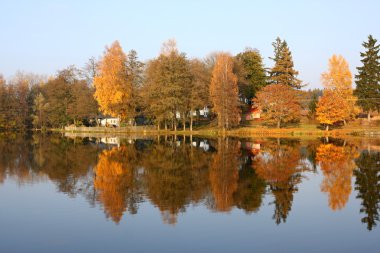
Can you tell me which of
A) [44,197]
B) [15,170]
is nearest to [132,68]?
[15,170]

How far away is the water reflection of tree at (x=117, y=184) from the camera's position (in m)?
16.8

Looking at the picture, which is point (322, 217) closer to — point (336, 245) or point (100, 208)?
point (336, 245)

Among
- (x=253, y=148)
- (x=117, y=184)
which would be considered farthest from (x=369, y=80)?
(x=117, y=184)

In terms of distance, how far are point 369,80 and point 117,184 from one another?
53077mm

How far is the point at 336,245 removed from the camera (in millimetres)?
12234

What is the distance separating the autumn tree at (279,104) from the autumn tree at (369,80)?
33.2ft

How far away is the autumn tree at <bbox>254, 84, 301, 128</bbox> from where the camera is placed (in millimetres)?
62531

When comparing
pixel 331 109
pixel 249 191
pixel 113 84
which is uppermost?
pixel 113 84

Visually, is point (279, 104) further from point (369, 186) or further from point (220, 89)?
point (369, 186)

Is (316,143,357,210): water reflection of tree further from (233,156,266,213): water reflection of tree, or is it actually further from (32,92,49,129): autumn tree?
(32,92,49,129): autumn tree

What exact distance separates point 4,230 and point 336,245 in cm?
1133

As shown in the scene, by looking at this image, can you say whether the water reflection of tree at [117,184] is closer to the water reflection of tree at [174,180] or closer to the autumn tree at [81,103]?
the water reflection of tree at [174,180]

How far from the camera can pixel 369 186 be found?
66.0 feet

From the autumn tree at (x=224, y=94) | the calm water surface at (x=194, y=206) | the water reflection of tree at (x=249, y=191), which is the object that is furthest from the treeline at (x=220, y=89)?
the water reflection of tree at (x=249, y=191)
